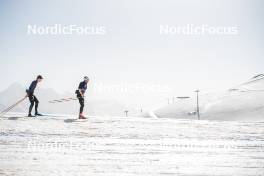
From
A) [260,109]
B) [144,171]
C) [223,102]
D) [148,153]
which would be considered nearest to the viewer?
[144,171]

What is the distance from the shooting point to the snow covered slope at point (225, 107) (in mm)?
81956

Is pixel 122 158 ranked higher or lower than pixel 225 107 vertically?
higher

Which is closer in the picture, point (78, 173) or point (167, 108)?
point (78, 173)

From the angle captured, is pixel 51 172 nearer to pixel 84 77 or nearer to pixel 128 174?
pixel 128 174

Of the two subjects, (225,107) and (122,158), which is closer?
(122,158)

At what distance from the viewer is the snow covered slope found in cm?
8196

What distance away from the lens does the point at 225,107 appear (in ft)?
317

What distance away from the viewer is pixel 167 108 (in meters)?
124

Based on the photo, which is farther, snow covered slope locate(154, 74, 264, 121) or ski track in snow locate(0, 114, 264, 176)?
snow covered slope locate(154, 74, 264, 121)

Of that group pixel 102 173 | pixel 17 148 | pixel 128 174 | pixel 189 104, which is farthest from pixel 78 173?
pixel 189 104

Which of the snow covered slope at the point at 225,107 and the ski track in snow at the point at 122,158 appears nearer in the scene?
the ski track in snow at the point at 122,158

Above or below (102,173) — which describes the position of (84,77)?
above

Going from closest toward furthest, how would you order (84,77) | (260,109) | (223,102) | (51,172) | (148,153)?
(51,172)
(148,153)
(84,77)
(260,109)
(223,102)

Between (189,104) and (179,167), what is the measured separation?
115881 millimetres
